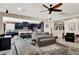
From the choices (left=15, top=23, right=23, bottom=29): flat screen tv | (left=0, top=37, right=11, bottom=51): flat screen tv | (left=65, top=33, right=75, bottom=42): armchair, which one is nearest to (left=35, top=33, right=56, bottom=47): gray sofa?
(left=65, top=33, right=75, bottom=42): armchair

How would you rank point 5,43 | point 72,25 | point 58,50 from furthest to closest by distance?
point 72,25, point 58,50, point 5,43

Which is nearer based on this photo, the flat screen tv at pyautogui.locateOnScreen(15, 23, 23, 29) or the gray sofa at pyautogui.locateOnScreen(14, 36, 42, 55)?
the gray sofa at pyautogui.locateOnScreen(14, 36, 42, 55)

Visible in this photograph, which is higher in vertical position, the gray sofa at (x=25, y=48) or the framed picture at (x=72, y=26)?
the framed picture at (x=72, y=26)

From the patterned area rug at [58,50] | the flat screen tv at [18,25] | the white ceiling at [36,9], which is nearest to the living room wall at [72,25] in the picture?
the white ceiling at [36,9]

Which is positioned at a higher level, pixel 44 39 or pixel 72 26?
pixel 72 26

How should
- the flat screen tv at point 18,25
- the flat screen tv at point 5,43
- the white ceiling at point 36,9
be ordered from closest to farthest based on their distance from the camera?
1. the flat screen tv at point 5,43
2. the white ceiling at point 36,9
3. the flat screen tv at point 18,25

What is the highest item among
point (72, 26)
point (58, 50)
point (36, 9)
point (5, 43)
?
point (36, 9)

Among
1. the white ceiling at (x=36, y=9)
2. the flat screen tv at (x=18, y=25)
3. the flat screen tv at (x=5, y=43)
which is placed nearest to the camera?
the flat screen tv at (x=5, y=43)

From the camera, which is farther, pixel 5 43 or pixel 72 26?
pixel 72 26

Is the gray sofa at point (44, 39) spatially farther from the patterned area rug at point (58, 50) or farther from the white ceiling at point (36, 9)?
the white ceiling at point (36, 9)

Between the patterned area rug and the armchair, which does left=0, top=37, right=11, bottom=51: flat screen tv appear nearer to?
the patterned area rug

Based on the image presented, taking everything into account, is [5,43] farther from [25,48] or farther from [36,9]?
[36,9]

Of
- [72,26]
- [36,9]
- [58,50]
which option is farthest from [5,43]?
[72,26]
